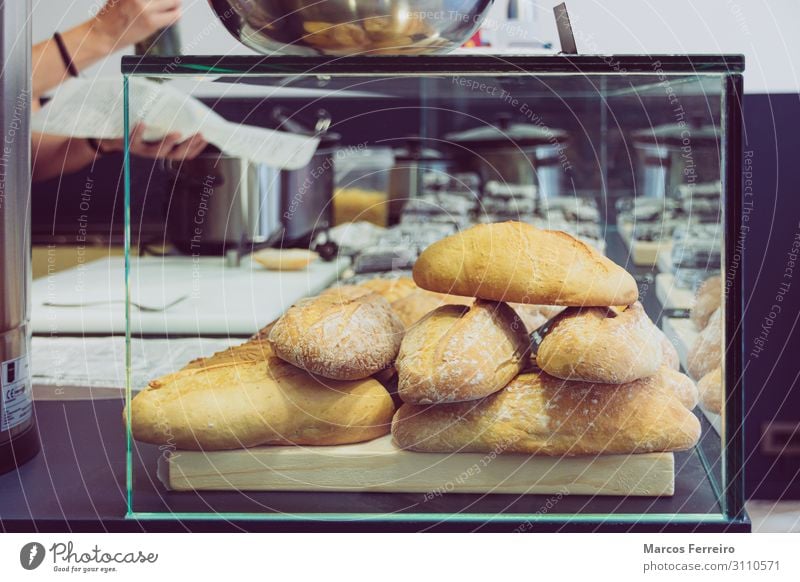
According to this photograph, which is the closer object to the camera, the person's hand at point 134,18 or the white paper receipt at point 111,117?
the person's hand at point 134,18

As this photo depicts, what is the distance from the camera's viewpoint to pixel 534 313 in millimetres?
624

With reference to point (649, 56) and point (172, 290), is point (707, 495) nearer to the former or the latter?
point (649, 56)

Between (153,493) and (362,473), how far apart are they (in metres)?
0.14

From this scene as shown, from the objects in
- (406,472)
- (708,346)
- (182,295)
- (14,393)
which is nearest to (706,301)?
(708,346)

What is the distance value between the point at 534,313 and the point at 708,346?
12 centimetres

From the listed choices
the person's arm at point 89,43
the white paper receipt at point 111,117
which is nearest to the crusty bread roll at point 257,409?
the white paper receipt at point 111,117

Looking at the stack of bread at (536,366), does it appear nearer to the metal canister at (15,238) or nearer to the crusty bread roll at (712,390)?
the crusty bread roll at (712,390)

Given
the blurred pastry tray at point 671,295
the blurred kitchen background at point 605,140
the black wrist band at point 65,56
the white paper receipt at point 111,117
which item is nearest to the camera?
the blurred pastry tray at point 671,295

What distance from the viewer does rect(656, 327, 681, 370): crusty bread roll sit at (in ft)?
1.97

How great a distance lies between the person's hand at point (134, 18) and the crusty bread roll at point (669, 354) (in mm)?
590

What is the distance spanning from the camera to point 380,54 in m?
0.55

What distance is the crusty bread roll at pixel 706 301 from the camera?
56 centimetres

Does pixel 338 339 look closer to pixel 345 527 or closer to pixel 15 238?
pixel 345 527
